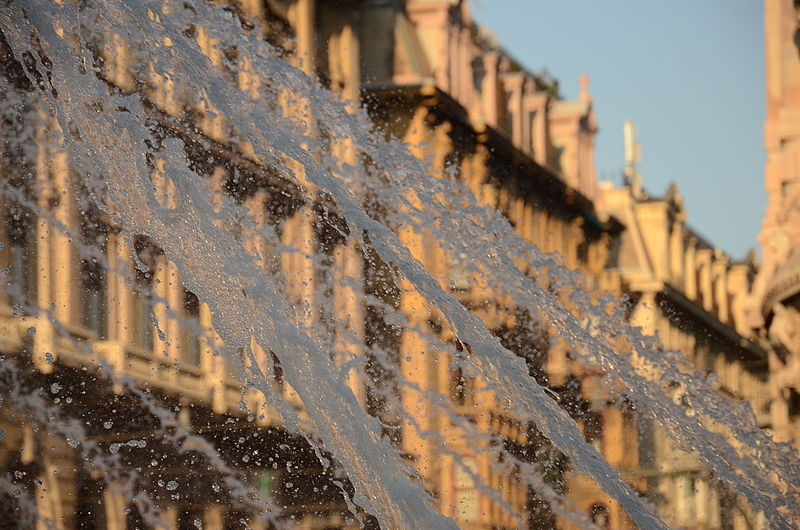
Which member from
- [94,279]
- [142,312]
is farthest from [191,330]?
[94,279]

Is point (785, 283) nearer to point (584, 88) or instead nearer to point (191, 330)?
point (191, 330)

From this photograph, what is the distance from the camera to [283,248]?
2081 centimetres

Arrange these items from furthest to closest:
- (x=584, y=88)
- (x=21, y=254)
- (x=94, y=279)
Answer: (x=584, y=88), (x=94, y=279), (x=21, y=254)

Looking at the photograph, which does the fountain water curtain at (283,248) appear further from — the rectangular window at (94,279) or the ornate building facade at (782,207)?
the ornate building facade at (782,207)

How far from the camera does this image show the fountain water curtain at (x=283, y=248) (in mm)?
10195

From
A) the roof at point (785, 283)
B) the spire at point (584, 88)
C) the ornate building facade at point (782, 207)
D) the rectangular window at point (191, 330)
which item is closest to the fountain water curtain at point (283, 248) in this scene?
the rectangular window at point (191, 330)

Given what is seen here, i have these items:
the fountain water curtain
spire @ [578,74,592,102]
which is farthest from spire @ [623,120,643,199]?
the fountain water curtain

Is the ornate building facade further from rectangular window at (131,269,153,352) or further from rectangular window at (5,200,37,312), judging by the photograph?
rectangular window at (5,200,37,312)

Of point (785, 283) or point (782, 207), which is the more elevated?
point (782, 207)

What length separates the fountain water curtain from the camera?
33.4 ft

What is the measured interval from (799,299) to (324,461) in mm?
4941

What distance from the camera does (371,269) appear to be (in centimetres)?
2489

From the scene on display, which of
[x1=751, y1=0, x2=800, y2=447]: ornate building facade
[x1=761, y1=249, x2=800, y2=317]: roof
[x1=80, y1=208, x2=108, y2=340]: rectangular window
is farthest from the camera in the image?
[x1=80, y1=208, x2=108, y2=340]: rectangular window

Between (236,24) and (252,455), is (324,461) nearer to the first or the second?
(252,455)
